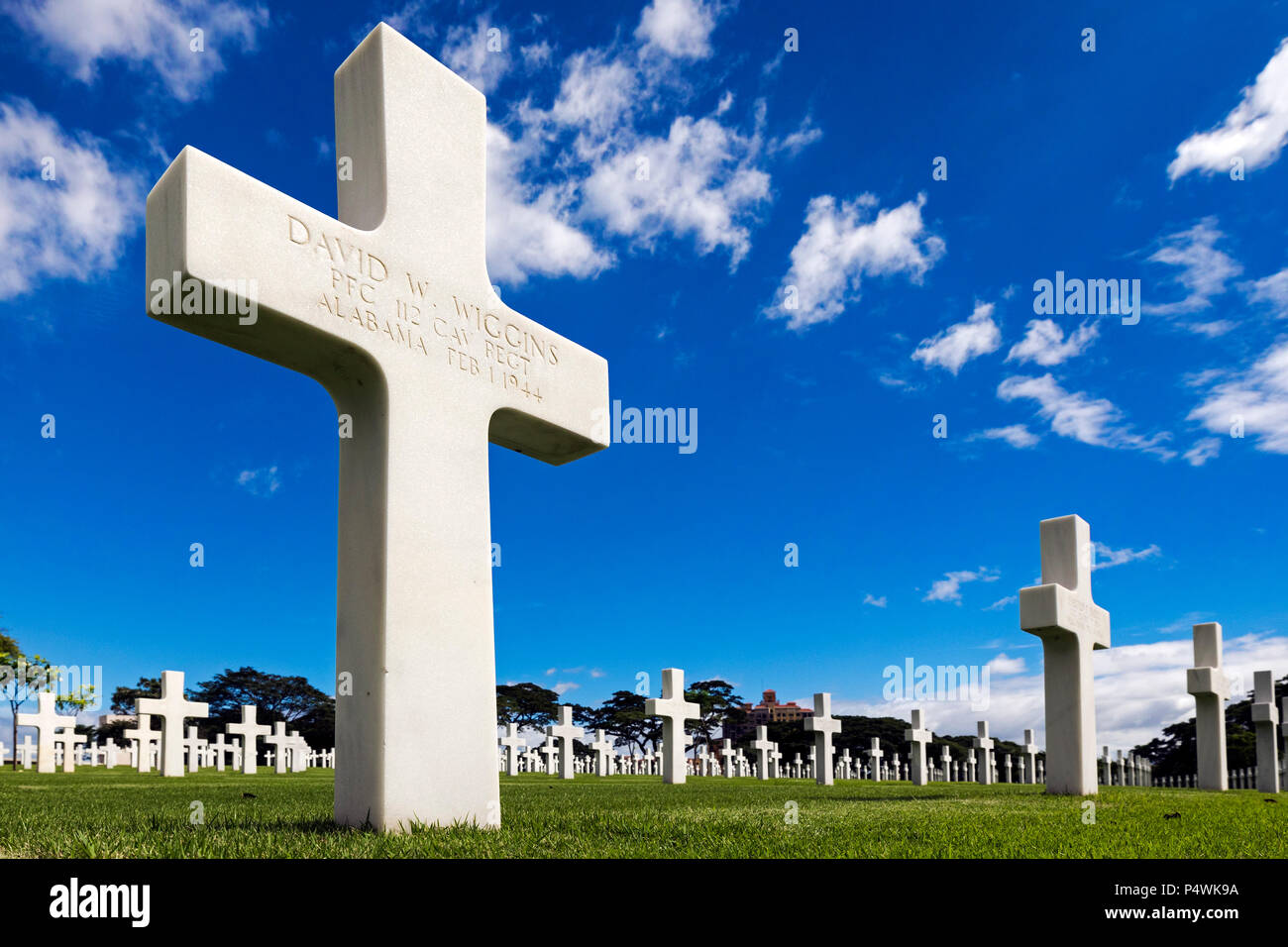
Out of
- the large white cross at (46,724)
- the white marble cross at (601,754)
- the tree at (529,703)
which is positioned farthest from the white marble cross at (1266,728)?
the tree at (529,703)

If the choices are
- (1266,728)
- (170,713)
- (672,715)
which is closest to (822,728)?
(672,715)

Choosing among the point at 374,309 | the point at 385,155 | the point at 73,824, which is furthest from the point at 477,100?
the point at 73,824

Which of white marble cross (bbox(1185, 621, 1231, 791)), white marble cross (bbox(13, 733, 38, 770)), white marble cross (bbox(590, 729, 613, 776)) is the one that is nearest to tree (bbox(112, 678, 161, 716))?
white marble cross (bbox(13, 733, 38, 770))

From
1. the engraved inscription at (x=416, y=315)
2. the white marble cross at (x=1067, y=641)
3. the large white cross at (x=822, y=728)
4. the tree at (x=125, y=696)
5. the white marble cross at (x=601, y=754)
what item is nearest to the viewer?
the engraved inscription at (x=416, y=315)

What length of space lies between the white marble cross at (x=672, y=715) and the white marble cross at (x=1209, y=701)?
10847mm

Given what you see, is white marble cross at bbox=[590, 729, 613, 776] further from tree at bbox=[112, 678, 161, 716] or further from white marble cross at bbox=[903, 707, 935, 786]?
tree at bbox=[112, 678, 161, 716]

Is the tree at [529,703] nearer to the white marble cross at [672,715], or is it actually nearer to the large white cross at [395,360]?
the white marble cross at [672,715]

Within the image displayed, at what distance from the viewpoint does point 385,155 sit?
19.4 feet

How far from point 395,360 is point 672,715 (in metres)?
16.3

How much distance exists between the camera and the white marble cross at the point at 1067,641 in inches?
468

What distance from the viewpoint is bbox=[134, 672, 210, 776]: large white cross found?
2005 centimetres

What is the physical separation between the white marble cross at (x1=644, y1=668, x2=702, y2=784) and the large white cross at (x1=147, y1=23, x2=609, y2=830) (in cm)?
1492
